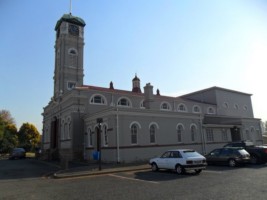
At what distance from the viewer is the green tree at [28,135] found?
62406 mm

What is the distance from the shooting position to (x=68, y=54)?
3503 cm

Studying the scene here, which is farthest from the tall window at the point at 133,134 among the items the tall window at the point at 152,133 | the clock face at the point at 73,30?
the clock face at the point at 73,30

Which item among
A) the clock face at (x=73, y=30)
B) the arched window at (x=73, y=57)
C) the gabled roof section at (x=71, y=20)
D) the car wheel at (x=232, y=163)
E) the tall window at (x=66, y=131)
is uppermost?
the gabled roof section at (x=71, y=20)

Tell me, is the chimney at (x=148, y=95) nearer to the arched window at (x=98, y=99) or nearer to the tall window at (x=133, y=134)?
the arched window at (x=98, y=99)

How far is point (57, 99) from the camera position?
33906 millimetres

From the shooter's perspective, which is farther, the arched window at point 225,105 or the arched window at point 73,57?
the arched window at point 225,105

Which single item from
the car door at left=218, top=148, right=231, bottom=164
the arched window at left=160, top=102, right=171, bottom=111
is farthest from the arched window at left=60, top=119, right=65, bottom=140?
the car door at left=218, top=148, right=231, bottom=164

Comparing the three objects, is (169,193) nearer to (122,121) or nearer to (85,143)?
(122,121)

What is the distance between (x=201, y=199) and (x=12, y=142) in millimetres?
56387

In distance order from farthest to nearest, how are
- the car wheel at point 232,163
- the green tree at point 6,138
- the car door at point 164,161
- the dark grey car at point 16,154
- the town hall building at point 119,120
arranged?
the green tree at point 6,138 → the dark grey car at point 16,154 → the town hall building at point 119,120 → the car wheel at point 232,163 → the car door at point 164,161

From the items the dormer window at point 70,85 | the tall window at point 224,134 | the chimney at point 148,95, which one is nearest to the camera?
the chimney at point 148,95

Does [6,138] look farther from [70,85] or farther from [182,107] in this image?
[182,107]

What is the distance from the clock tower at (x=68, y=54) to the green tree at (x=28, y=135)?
33.5m

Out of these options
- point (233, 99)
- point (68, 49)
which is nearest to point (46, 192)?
point (68, 49)
